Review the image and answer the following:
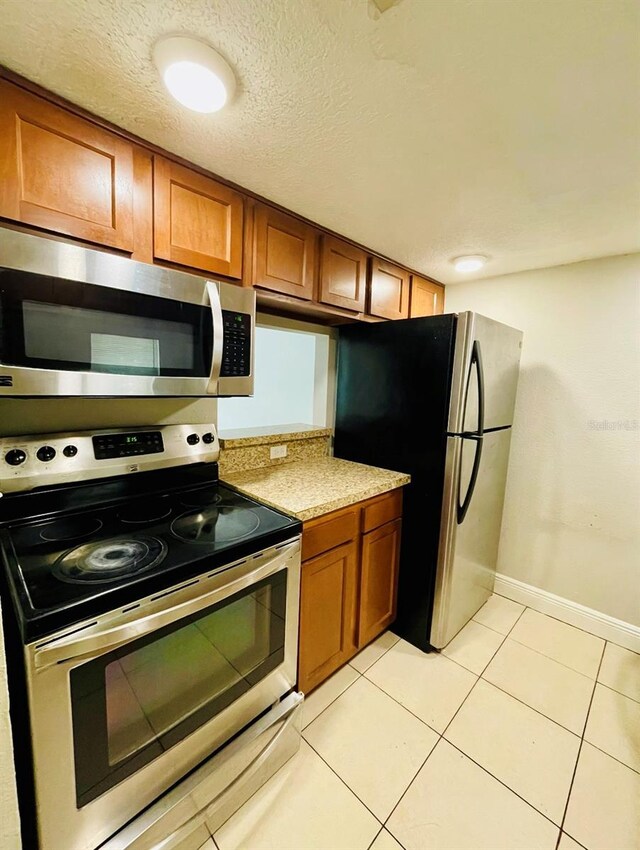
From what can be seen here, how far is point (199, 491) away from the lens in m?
1.58

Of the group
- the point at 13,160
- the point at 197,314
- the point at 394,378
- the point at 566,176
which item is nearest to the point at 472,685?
the point at 394,378

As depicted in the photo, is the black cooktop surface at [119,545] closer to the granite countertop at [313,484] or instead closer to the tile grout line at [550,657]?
the granite countertop at [313,484]

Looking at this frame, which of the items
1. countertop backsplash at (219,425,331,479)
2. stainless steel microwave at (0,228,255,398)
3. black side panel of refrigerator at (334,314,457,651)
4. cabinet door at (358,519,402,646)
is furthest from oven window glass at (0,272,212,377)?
cabinet door at (358,519,402,646)

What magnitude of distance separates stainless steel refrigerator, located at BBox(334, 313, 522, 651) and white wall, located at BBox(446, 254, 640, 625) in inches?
9.5

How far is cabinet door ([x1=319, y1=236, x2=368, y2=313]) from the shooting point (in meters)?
1.77

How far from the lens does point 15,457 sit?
1151 mm

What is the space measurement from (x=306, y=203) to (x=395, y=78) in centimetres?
68

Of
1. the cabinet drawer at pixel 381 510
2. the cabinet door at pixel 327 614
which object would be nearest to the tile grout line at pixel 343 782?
the cabinet door at pixel 327 614

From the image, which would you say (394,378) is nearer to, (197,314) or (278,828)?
(197,314)

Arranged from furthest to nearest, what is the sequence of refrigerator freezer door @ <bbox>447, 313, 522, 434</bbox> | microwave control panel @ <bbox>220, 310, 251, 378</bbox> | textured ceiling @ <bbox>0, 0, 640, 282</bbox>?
refrigerator freezer door @ <bbox>447, 313, 522, 434</bbox>
microwave control panel @ <bbox>220, 310, 251, 378</bbox>
textured ceiling @ <bbox>0, 0, 640, 282</bbox>

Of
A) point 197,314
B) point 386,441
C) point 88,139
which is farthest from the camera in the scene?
point 386,441

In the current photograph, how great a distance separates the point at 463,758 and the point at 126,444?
1.81 m

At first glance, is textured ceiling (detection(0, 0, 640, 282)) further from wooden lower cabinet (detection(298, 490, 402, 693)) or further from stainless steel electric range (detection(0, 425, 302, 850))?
wooden lower cabinet (detection(298, 490, 402, 693))

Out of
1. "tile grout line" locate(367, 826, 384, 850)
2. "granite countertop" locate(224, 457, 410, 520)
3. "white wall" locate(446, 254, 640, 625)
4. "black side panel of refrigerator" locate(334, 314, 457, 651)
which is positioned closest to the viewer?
"tile grout line" locate(367, 826, 384, 850)
